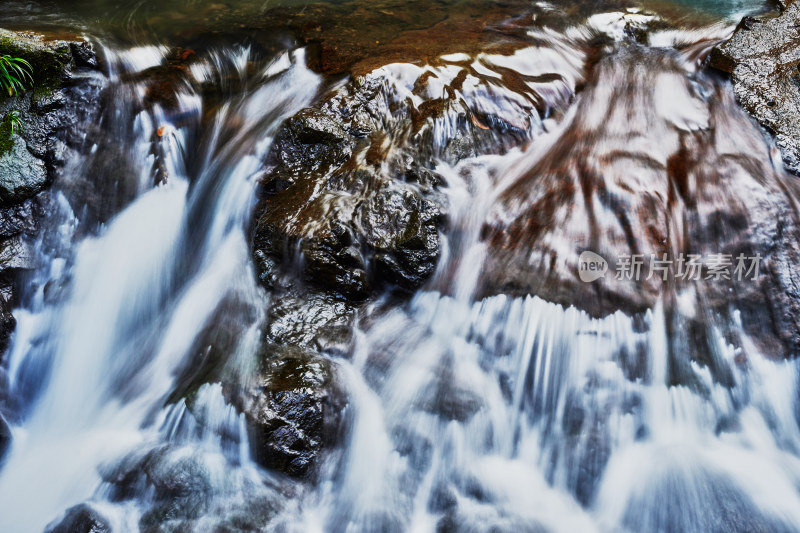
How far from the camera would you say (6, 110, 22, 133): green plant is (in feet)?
15.3

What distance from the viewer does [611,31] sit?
263 inches

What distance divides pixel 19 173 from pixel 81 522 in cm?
302

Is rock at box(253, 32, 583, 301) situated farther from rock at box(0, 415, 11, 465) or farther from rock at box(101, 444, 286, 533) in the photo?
rock at box(0, 415, 11, 465)

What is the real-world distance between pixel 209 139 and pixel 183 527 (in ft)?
12.0

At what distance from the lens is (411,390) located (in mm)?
3750

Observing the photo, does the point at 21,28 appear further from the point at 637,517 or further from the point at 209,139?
the point at 637,517

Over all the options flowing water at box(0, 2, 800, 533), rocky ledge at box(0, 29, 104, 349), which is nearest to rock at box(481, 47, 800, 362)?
flowing water at box(0, 2, 800, 533)

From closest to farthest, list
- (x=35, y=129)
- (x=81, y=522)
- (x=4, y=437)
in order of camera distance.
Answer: (x=81, y=522) < (x=4, y=437) < (x=35, y=129)

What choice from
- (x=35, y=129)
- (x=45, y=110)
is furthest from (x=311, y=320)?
(x=45, y=110)

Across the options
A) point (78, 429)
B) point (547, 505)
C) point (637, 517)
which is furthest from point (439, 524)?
point (78, 429)

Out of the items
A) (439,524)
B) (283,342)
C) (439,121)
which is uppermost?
(439,121)

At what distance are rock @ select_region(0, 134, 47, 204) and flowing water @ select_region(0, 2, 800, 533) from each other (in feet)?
0.64

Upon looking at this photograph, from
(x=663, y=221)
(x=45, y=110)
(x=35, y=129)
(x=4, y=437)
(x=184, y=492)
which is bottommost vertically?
(x=4, y=437)

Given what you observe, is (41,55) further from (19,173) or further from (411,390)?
(411,390)
